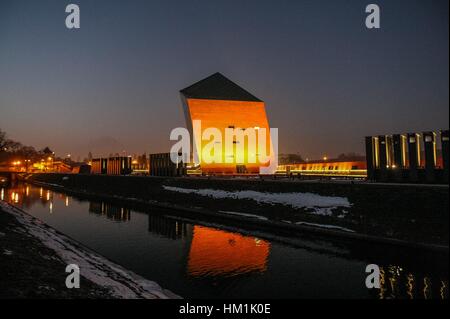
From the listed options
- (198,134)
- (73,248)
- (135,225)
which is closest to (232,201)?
(135,225)

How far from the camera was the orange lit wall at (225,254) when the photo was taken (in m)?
13.4

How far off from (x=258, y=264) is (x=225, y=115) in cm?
4469

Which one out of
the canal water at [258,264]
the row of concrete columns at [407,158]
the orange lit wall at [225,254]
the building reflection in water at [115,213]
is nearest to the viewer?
the canal water at [258,264]

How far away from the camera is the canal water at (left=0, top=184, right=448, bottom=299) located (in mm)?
10930

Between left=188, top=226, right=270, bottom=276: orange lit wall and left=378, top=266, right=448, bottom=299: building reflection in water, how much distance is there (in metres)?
4.39

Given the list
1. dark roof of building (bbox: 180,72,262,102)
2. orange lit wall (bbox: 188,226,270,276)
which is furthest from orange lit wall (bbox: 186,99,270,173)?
orange lit wall (bbox: 188,226,270,276)

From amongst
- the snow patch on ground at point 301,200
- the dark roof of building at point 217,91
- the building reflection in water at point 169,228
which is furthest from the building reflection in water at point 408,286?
the dark roof of building at point 217,91

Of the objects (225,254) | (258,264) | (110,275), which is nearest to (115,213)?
(225,254)

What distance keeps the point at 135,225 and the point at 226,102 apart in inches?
1445

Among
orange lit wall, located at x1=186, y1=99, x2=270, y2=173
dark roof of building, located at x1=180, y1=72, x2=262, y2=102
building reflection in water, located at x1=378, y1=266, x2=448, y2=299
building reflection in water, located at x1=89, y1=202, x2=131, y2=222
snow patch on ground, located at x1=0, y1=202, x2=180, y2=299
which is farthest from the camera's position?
dark roof of building, located at x1=180, y1=72, x2=262, y2=102

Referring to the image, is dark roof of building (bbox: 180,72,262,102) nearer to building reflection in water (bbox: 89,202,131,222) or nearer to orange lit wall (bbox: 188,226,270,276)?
building reflection in water (bbox: 89,202,131,222)

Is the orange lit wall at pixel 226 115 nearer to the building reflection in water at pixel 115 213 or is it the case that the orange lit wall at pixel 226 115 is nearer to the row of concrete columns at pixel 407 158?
the building reflection in water at pixel 115 213

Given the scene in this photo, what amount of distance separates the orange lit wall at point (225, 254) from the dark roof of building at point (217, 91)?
39820 millimetres

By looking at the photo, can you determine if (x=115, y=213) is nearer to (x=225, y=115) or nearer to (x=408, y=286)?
(x=408, y=286)
